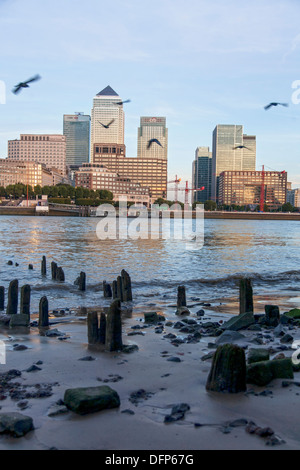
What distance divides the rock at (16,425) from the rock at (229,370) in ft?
9.21

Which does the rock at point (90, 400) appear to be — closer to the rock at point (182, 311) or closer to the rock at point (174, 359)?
the rock at point (174, 359)

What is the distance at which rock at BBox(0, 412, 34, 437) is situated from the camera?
566 cm

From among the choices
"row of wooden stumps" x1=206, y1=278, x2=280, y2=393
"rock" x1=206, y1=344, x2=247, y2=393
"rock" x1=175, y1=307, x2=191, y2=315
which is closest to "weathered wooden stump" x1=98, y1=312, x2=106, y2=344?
"row of wooden stumps" x1=206, y1=278, x2=280, y2=393

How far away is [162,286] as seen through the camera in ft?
72.0

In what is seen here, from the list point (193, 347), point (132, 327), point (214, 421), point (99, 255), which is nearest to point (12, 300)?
point (132, 327)

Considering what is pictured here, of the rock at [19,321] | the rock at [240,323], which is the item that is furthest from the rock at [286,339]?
the rock at [19,321]

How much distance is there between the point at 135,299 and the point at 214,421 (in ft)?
39.1

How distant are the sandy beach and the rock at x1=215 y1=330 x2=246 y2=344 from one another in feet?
1.08

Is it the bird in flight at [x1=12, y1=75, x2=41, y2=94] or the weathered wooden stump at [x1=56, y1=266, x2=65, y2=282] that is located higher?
the bird in flight at [x1=12, y1=75, x2=41, y2=94]

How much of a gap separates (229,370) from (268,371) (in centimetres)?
83

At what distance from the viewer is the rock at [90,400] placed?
20.6ft

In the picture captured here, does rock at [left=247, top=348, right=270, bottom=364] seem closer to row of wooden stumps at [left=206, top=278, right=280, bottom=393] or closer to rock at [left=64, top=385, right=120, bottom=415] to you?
row of wooden stumps at [left=206, top=278, right=280, bottom=393]

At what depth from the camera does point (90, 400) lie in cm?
632

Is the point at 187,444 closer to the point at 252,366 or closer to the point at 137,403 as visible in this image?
the point at 137,403
